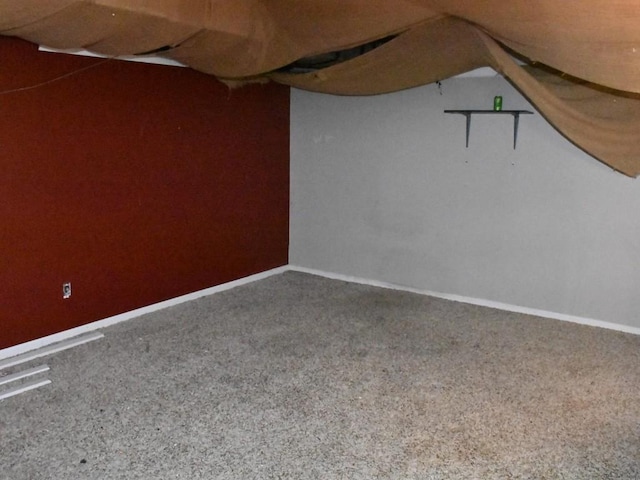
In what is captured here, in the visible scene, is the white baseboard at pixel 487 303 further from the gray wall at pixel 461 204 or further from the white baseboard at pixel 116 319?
the white baseboard at pixel 116 319

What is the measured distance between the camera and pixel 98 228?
3.74 m

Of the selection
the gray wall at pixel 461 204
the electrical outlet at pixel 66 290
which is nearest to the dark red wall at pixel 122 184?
the electrical outlet at pixel 66 290

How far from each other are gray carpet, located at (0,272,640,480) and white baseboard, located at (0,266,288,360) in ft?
0.43

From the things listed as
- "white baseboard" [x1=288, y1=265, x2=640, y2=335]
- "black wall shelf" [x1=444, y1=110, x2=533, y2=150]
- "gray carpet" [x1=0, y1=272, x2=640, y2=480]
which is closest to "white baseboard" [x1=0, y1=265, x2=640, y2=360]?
"white baseboard" [x1=288, y1=265, x2=640, y2=335]

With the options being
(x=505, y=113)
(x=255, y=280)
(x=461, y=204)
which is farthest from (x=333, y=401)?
(x=505, y=113)

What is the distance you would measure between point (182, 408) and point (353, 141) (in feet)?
9.60

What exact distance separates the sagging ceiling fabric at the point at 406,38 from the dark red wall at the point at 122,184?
Result: 0.61 m

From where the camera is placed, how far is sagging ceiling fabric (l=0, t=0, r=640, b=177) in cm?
227

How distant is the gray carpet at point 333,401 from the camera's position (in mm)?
2295

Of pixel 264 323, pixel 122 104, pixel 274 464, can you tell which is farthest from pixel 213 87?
pixel 274 464

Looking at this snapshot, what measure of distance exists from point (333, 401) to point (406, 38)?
1.94 meters

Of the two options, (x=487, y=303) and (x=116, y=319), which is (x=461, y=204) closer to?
(x=487, y=303)

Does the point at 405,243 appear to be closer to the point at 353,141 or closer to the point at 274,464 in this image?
the point at 353,141

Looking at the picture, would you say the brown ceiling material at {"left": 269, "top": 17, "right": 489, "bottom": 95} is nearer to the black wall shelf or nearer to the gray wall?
the black wall shelf
